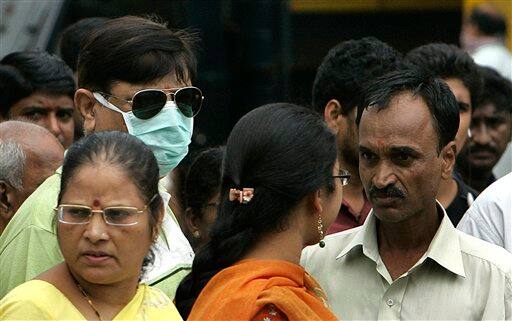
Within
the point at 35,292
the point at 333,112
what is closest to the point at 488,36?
the point at 333,112

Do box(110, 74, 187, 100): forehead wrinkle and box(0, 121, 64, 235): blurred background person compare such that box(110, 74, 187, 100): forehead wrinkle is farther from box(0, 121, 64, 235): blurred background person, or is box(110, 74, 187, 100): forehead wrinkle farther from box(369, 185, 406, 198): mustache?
box(369, 185, 406, 198): mustache

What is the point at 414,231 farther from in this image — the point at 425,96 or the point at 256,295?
the point at 256,295

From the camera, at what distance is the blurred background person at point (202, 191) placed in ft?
18.6

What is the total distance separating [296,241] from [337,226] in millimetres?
1379

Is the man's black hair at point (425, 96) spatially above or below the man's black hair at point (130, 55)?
below

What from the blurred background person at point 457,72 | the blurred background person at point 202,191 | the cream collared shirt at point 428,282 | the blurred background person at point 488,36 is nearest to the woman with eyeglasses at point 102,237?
the cream collared shirt at point 428,282

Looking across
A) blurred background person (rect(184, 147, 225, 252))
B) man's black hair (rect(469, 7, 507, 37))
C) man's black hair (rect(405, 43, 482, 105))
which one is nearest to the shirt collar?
blurred background person (rect(184, 147, 225, 252))

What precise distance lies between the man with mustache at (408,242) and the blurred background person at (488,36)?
5.28m

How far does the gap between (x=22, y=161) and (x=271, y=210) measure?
1.25m

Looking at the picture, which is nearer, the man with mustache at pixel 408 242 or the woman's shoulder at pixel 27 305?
the woman's shoulder at pixel 27 305

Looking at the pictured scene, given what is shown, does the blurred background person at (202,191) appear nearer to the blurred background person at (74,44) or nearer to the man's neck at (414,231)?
the blurred background person at (74,44)

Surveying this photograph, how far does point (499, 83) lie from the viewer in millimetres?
7371

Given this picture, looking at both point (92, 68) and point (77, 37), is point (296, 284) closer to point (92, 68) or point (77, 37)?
point (92, 68)

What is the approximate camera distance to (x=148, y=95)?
4355mm
